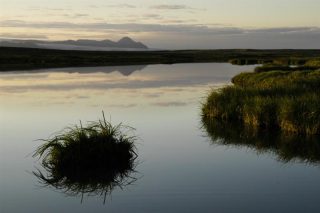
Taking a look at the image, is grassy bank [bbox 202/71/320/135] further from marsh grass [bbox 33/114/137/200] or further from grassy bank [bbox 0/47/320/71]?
grassy bank [bbox 0/47/320/71]

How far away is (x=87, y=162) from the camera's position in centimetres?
1503

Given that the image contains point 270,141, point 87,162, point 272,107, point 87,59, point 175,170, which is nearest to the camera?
point 87,162

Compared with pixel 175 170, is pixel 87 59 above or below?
above

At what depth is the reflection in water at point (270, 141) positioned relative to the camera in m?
17.4

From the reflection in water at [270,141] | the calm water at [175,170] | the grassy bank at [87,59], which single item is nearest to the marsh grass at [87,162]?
the calm water at [175,170]

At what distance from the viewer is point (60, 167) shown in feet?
48.9

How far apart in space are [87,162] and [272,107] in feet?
32.1

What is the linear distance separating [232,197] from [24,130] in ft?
40.2

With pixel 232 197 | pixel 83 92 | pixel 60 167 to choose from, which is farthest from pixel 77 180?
pixel 83 92

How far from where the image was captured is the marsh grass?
14.1 meters

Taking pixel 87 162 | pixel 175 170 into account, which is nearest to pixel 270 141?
pixel 175 170

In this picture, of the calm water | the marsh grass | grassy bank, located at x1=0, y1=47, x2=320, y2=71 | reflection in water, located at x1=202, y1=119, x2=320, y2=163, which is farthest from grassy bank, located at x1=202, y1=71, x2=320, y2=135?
grassy bank, located at x1=0, y1=47, x2=320, y2=71

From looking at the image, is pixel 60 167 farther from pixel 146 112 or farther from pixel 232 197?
pixel 146 112

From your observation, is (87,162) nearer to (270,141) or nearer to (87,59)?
(270,141)
